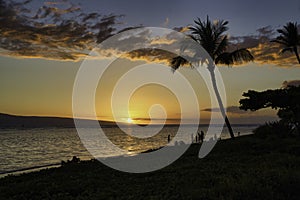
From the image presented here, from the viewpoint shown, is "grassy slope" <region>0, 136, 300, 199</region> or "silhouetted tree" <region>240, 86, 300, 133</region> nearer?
"grassy slope" <region>0, 136, 300, 199</region>

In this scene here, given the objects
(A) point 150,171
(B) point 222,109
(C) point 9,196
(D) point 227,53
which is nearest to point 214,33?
(D) point 227,53

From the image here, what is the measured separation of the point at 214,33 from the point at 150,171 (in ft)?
76.5

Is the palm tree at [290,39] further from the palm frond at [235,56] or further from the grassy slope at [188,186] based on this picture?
the grassy slope at [188,186]

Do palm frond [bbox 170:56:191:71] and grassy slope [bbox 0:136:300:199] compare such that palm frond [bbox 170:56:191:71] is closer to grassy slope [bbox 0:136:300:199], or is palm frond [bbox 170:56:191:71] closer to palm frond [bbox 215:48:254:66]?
palm frond [bbox 215:48:254:66]

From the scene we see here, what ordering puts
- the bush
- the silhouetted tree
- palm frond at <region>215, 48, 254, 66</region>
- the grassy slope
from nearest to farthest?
the grassy slope → the silhouetted tree → the bush → palm frond at <region>215, 48, 254, 66</region>

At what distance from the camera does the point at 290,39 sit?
43969 millimetres

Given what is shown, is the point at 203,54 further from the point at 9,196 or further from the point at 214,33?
the point at 9,196

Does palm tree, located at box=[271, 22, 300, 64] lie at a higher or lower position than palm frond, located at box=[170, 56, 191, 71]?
higher

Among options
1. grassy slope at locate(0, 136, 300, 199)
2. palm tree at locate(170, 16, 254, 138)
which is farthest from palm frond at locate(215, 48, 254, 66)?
grassy slope at locate(0, 136, 300, 199)

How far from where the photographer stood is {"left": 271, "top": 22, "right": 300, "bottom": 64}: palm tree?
43.8m

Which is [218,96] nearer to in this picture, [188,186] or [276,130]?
[276,130]

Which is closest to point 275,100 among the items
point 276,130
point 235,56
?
point 276,130

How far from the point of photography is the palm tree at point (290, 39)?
4381 cm

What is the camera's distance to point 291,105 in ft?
82.0
